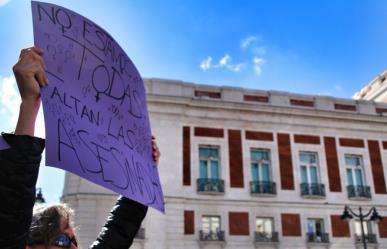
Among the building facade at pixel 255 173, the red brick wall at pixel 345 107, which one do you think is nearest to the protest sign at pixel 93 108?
the building facade at pixel 255 173

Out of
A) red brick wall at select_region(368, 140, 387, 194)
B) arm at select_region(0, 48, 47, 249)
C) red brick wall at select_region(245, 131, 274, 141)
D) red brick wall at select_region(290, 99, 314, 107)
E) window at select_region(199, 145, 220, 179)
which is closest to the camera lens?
arm at select_region(0, 48, 47, 249)

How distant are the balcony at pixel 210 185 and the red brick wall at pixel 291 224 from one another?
2996 millimetres

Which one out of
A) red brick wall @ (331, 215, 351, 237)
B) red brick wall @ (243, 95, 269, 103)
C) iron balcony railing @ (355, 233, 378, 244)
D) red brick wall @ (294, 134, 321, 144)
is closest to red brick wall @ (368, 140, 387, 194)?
iron balcony railing @ (355, 233, 378, 244)

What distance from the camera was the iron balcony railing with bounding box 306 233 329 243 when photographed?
62.9ft

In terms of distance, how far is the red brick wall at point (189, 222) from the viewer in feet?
59.5

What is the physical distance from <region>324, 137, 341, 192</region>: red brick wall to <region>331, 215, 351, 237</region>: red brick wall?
133 centimetres

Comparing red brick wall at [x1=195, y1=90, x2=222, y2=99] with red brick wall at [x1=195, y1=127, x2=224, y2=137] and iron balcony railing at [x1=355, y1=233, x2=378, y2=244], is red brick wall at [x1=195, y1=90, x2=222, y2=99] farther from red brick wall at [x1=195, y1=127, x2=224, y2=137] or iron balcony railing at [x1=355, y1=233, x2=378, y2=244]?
iron balcony railing at [x1=355, y1=233, x2=378, y2=244]

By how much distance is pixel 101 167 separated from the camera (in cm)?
192

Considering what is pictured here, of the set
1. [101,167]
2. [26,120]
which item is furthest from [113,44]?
[26,120]

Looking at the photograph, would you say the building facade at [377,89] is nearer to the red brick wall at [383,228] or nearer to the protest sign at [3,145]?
the red brick wall at [383,228]

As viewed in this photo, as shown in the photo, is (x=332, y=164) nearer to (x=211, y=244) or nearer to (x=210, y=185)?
(x=210, y=185)

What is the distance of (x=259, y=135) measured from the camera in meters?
20.5

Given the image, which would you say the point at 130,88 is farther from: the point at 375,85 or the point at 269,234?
the point at 375,85

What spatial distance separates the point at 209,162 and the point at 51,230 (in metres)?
17.8
